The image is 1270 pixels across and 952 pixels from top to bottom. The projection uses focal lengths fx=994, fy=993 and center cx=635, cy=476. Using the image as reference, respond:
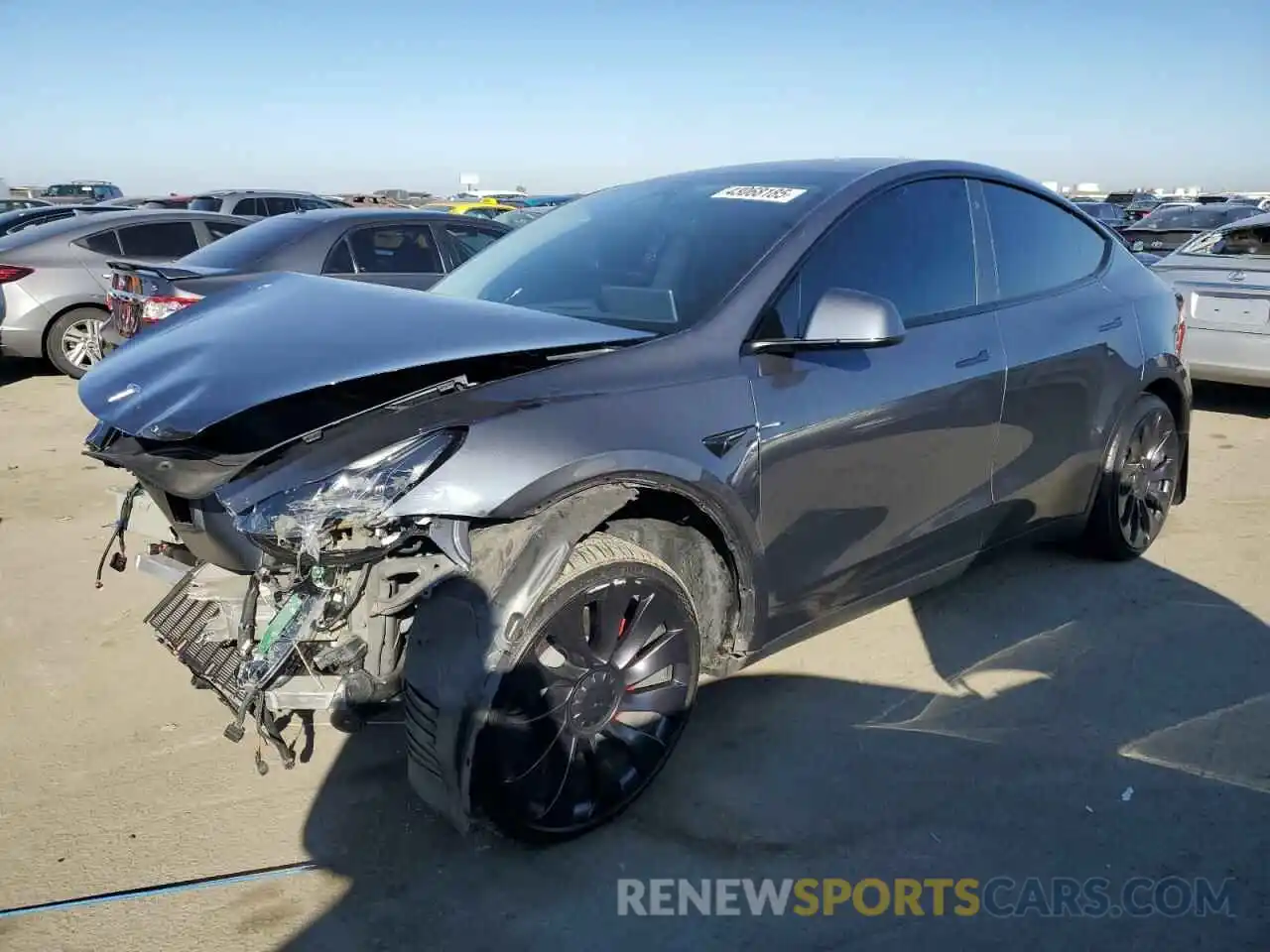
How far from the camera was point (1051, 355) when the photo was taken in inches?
146

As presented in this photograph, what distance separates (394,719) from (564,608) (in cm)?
56

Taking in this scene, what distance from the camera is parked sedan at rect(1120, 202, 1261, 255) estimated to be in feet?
39.7

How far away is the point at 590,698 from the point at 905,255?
182 cm

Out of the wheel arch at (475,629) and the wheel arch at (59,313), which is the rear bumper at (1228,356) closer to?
the wheel arch at (475,629)

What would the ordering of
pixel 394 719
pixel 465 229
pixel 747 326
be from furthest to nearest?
1. pixel 465 229
2. pixel 747 326
3. pixel 394 719

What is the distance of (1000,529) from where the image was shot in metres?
3.69

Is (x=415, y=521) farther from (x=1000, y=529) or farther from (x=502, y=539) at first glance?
(x=1000, y=529)

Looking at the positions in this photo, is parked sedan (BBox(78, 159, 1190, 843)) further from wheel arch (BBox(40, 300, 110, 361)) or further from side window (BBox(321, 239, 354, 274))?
wheel arch (BBox(40, 300, 110, 361))

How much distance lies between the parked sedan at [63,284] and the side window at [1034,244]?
Answer: 25.1 ft

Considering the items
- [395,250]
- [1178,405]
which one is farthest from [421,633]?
[395,250]

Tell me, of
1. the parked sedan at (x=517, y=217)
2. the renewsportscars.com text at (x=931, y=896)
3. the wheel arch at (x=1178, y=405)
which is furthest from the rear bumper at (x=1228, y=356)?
the renewsportscars.com text at (x=931, y=896)

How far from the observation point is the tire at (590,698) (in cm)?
234

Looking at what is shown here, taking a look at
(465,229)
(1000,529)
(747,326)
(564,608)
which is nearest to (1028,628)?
(1000,529)

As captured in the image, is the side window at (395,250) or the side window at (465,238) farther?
the side window at (465,238)
